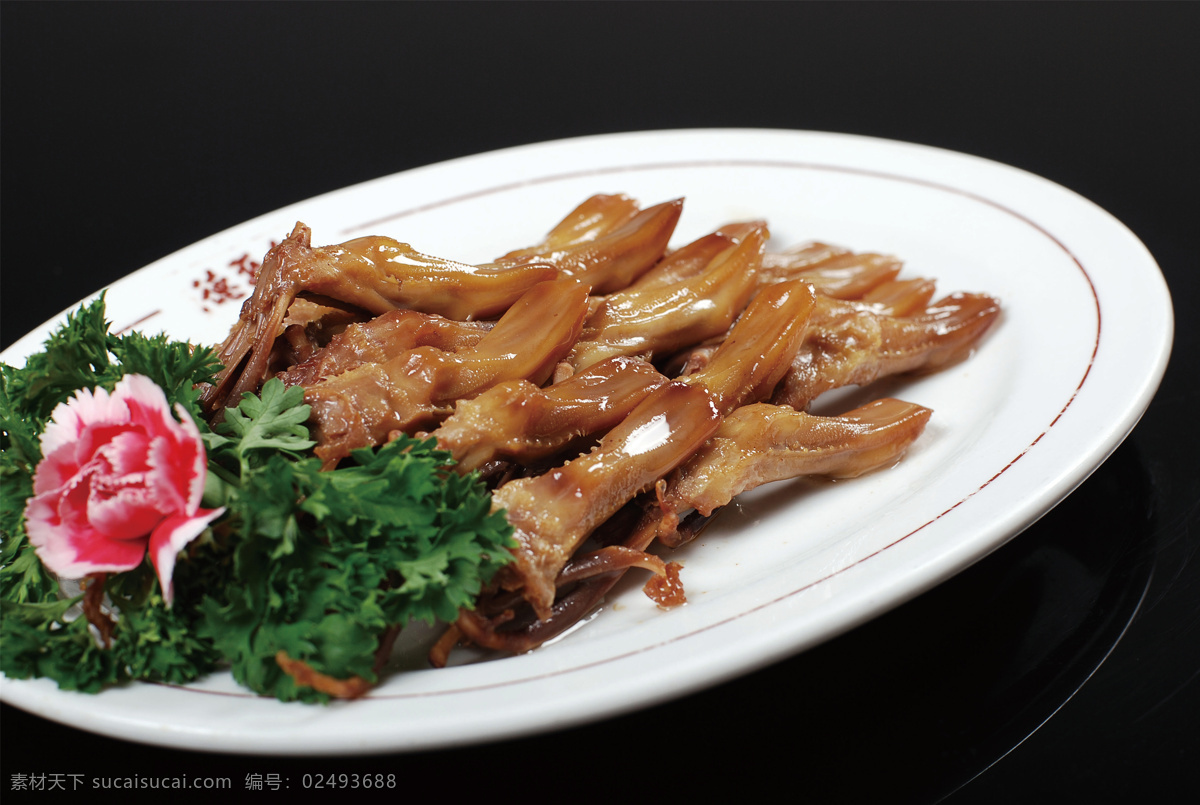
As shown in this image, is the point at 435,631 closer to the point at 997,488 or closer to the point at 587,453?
the point at 587,453

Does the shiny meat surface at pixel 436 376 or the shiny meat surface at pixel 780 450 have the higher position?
the shiny meat surface at pixel 436 376

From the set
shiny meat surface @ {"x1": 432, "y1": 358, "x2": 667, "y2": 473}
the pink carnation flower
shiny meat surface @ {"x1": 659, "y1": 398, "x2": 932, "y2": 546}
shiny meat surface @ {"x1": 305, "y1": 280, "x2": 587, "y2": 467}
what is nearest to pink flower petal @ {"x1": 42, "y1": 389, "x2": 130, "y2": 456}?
the pink carnation flower

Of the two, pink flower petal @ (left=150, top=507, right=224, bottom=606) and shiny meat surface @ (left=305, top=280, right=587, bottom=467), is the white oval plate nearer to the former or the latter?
pink flower petal @ (left=150, top=507, right=224, bottom=606)

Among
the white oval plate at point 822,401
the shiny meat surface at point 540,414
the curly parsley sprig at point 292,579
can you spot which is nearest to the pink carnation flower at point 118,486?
the curly parsley sprig at point 292,579

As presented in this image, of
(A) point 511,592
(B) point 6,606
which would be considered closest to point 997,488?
(A) point 511,592

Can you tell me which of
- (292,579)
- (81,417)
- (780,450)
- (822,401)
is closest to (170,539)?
(292,579)

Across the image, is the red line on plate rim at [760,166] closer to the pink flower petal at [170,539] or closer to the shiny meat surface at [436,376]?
the pink flower petal at [170,539]

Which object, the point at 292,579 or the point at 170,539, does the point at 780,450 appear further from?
the point at 170,539
